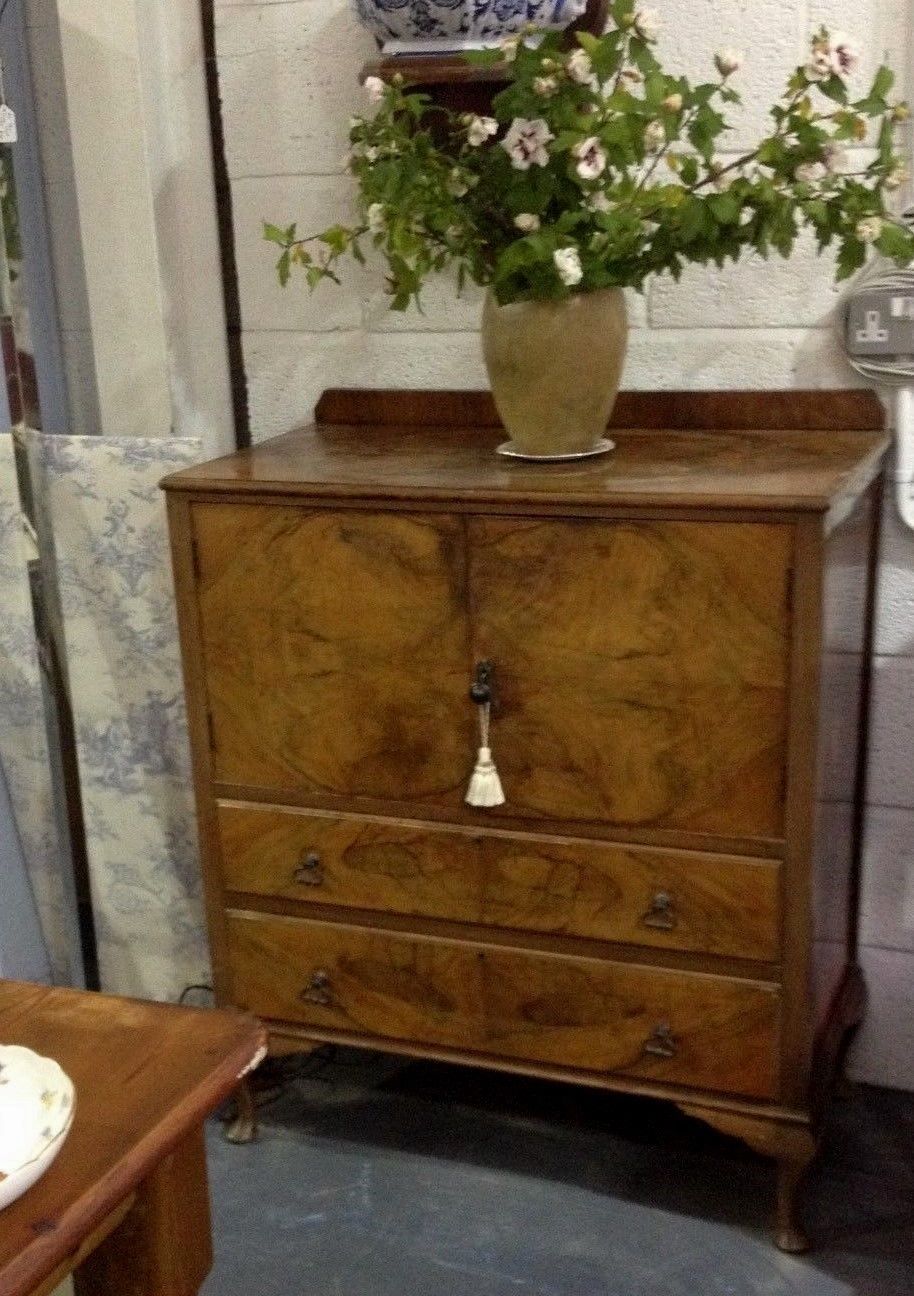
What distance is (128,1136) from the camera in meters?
0.91

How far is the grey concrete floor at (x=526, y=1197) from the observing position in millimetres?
1839

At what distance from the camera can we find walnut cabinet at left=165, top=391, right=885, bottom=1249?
5.38ft

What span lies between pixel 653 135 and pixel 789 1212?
51.4 inches

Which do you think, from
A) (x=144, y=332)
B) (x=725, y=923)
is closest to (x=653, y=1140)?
(x=725, y=923)

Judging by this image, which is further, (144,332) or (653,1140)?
(144,332)

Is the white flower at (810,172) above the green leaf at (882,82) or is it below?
below

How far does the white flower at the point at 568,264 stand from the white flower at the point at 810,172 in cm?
27

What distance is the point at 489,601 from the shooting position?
67.3 inches

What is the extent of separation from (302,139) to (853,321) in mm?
836

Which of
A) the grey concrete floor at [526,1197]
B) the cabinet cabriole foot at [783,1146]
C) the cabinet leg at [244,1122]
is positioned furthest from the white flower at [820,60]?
the cabinet leg at [244,1122]

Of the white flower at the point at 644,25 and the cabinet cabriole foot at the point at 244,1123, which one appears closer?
the white flower at the point at 644,25

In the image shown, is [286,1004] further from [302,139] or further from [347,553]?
[302,139]

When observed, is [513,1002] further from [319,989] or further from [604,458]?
[604,458]

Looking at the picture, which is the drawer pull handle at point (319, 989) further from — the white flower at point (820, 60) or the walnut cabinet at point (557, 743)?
the white flower at point (820, 60)
